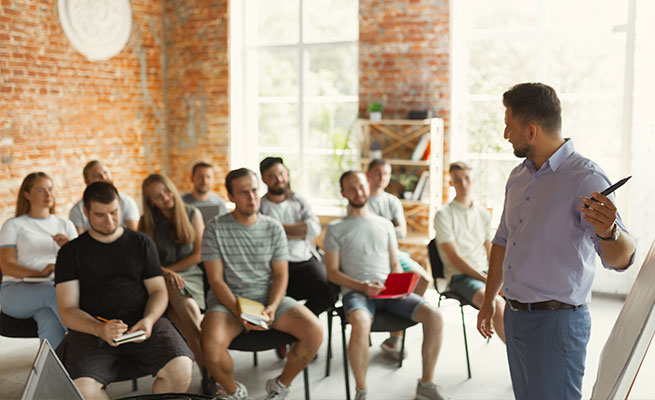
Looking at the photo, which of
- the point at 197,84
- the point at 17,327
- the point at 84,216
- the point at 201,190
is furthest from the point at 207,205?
the point at 197,84

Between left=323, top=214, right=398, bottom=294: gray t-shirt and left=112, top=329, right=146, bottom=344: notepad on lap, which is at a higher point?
left=323, top=214, right=398, bottom=294: gray t-shirt

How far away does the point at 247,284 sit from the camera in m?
3.66

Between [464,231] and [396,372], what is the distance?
3.49 ft

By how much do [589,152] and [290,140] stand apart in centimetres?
337

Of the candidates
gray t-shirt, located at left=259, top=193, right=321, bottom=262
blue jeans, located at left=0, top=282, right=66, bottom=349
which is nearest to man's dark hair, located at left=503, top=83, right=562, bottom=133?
gray t-shirt, located at left=259, top=193, right=321, bottom=262

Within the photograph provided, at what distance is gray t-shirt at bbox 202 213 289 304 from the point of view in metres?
3.63

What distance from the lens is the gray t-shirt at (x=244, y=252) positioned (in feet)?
11.9

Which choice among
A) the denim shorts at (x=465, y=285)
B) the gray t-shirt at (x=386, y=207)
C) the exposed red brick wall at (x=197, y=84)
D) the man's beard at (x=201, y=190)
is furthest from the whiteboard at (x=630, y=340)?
the exposed red brick wall at (x=197, y=84)

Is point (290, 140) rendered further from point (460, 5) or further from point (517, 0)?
point (517, 0)

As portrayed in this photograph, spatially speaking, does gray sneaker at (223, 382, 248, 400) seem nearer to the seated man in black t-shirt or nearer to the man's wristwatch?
the seated man in black t-shirt

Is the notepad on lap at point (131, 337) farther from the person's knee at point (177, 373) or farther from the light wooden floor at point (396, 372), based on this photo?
the light wooden floor at point (396, 372)

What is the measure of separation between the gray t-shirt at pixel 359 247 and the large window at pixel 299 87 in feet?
9.59

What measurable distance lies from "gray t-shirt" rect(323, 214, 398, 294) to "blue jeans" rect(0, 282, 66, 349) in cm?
167

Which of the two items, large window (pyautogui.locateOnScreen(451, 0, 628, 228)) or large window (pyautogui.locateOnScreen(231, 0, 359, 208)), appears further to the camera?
large window (pyautogui.locateOnScreen(231, 0, 359, 208))
